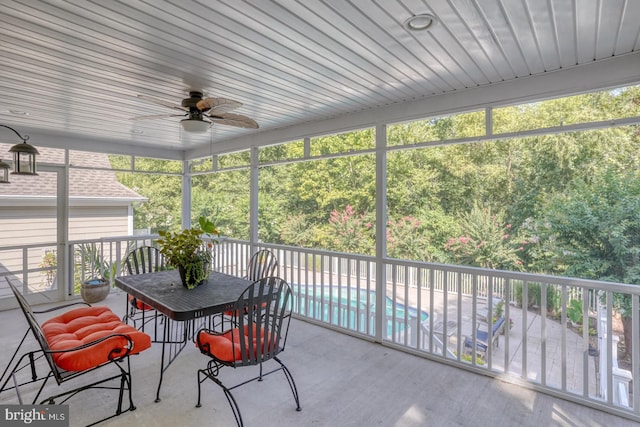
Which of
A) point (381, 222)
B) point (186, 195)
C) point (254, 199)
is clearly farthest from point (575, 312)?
point (186, 195)

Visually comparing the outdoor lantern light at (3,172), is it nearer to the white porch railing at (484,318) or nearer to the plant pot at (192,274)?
the white porch railing at (484,318)

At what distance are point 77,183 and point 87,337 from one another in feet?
16.6

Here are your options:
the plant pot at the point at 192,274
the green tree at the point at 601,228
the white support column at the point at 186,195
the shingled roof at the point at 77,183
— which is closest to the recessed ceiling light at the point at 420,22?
the plant pot at the point at 192,274

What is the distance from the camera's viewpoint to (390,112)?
383cm

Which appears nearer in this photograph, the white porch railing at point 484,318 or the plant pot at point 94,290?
the white porch railing at point 484,318

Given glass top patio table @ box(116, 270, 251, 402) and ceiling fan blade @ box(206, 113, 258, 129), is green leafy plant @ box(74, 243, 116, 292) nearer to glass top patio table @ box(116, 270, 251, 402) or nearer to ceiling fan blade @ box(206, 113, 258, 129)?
glass top patio table @ box(116, 270, 251, 402)

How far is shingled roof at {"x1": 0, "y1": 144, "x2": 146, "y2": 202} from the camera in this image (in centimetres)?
534

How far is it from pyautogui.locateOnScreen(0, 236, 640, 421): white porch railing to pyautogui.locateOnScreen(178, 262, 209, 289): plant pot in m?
1.61

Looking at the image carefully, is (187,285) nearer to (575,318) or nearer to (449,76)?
(449,76)

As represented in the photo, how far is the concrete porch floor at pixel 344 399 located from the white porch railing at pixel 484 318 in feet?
0.68

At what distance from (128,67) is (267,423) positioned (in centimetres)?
297

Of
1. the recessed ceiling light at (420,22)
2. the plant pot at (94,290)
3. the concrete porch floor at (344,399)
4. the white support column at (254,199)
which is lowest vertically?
the concrete porch floor at (344,399)

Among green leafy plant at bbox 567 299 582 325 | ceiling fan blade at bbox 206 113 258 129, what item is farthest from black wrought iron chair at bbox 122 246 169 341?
green leafy plant at bbox 567 299 582 325

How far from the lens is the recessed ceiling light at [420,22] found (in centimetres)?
202
